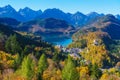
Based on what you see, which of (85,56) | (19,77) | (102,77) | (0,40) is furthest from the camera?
(85,56)

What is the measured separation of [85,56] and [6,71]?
132 m

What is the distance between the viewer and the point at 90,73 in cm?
9462

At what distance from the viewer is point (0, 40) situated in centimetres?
12775

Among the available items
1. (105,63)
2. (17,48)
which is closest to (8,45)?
(17,48)

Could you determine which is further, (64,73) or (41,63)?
(41,63)

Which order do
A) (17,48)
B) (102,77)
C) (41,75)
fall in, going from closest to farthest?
(41,75) < (102,77) < (17,48)

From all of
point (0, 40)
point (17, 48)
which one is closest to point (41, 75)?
point (17, 48)

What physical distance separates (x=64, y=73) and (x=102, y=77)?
19.4 metres

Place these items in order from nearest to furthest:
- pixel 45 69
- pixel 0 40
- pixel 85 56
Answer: pixel 45 69 < pixel 0 40 < pixel 85 56

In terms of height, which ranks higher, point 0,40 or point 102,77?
point 0,40

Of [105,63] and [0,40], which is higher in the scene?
[0,40]

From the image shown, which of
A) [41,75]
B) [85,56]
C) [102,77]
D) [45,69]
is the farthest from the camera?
[85,56]

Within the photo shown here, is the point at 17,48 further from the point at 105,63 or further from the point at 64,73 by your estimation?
the point at 105,63

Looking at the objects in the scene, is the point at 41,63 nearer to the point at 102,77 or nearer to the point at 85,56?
the point at 102,77
